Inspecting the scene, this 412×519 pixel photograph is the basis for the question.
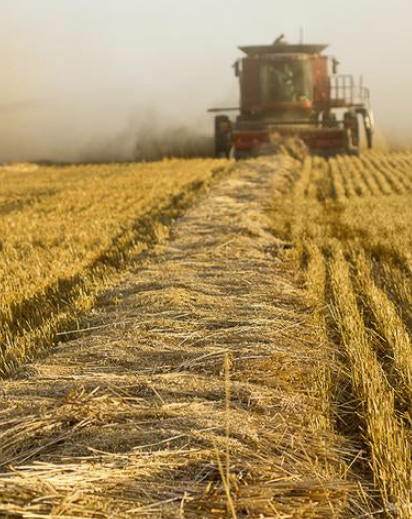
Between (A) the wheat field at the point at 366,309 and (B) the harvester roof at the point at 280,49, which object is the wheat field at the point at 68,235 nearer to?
(A) the wheat field at the point at 366,309

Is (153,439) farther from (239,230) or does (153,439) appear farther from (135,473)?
(239,230)

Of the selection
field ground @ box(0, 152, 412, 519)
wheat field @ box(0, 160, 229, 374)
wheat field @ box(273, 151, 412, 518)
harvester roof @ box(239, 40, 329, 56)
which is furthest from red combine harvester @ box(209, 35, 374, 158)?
field ground @ box(0, 152, 412, 519)

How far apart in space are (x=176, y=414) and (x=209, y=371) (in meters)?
0.70

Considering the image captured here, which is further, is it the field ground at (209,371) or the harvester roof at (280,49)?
the harvester roof at (280,49)

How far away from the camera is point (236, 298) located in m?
5.90

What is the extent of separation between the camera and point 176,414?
3621mm

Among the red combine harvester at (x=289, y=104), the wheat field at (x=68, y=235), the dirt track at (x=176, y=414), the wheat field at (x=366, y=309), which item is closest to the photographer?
the dirt track at (x=176, y=414)

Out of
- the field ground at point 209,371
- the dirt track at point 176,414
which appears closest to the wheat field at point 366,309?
the field ground at point 209,371

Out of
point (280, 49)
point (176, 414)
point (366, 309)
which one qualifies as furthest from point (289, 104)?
point (176, 414)

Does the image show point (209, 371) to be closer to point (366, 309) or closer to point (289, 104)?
point (366, 309)

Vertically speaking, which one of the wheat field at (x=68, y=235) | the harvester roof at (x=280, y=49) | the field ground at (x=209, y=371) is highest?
the harvester roof at (x=280, y=49)

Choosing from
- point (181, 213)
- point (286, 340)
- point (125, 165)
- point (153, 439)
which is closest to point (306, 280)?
point (286, 340)

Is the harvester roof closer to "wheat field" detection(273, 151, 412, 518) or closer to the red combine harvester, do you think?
the red combine harvester

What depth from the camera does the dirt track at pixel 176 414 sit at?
293 centimetres
